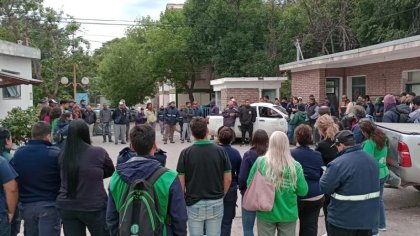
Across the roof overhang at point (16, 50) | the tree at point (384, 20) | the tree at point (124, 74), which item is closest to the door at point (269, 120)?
the roof overhang at point (16, 50)

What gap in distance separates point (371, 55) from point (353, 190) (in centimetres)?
1241

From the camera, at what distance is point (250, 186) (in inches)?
177

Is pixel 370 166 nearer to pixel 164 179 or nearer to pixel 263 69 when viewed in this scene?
pixel 164 179

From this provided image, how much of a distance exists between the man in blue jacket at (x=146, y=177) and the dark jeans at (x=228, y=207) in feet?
5.98

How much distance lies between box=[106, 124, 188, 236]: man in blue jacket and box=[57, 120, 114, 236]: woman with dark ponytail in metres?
0.83

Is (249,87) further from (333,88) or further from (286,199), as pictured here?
(286,199)

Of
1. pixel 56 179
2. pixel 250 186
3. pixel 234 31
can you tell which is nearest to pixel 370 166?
pixel 250 186

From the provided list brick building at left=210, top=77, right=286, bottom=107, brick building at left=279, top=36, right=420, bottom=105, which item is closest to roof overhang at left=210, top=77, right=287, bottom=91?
brick building at left=210, top=77, right=286, bottom=107

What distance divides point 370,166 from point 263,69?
2731cm

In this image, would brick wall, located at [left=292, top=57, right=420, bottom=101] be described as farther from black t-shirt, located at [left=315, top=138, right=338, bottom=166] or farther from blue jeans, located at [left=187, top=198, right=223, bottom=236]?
blue jeans, located at [left=187, top=198, right=223, bottom=236]

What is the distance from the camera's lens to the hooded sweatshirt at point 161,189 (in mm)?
3166

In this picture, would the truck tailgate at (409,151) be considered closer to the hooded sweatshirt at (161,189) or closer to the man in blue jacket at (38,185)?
the hooded sweatshirt at (161,189)

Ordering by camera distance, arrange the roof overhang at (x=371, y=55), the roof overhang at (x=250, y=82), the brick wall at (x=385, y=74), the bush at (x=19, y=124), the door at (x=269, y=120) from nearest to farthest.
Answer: the bush at (x=19, y=124) < the roof overhang at (x=371, y=55) < the brick wall at (x=385, y=74) < the door at (x=269, y=120) < the roof overhang at (x=250, y=82)

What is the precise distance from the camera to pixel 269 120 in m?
16.7
